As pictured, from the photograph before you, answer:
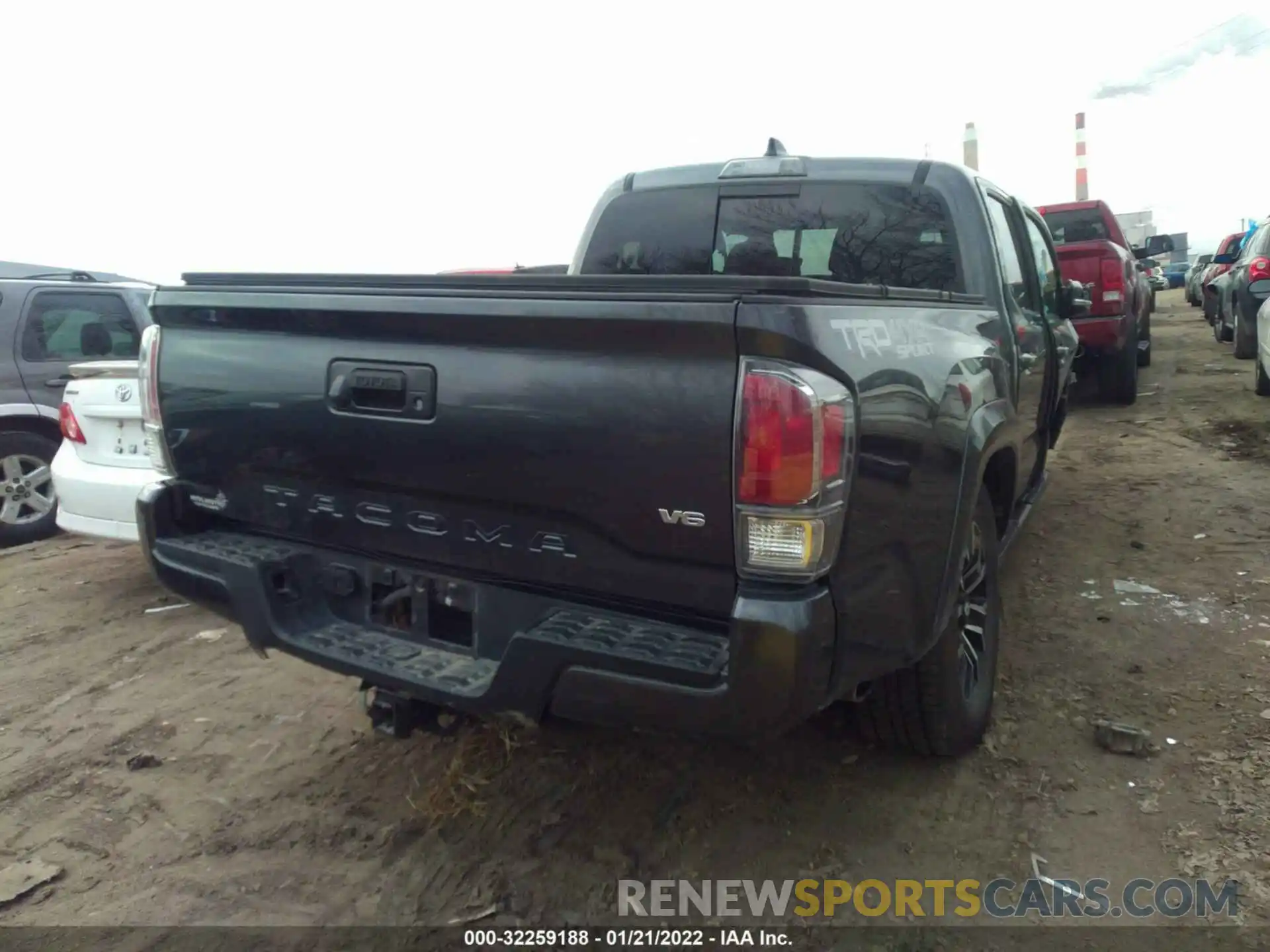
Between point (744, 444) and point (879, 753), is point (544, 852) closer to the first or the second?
point (879, 753)

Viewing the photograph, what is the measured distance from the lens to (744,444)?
6.25 ft

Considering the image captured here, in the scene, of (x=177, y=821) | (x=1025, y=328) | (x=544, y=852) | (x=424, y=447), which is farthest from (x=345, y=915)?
(x=1025, y=328)

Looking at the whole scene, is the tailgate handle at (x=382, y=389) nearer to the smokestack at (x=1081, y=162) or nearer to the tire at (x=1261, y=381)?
the tire at (x=1261, y=381)

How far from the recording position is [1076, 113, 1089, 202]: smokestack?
38.8 metres

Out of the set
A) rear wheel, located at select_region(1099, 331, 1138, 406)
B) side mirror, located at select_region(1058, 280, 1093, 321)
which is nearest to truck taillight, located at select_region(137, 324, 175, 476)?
side mirror, located at select_region(1058, 280, 1093, 321)

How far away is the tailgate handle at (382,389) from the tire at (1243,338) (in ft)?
35.9

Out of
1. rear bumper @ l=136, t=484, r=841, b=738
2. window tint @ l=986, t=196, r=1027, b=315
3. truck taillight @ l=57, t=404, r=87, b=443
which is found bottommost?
rear bumper @ l=136, t=484, r=841, b=738

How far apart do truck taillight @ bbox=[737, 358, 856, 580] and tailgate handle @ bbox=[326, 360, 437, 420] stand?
805 mm

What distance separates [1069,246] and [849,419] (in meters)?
7.53

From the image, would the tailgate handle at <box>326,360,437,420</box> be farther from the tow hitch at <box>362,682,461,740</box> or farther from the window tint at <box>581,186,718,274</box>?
the window tint at <box>581,186,718,274</box>

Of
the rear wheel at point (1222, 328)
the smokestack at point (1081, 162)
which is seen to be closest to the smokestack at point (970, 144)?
the smokestack at point (1081, 162)

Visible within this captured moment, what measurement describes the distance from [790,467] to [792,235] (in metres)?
2.04

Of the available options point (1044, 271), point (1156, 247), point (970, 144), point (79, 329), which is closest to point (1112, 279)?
point (1156, 247)

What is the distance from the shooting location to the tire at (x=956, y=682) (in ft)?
9.07
